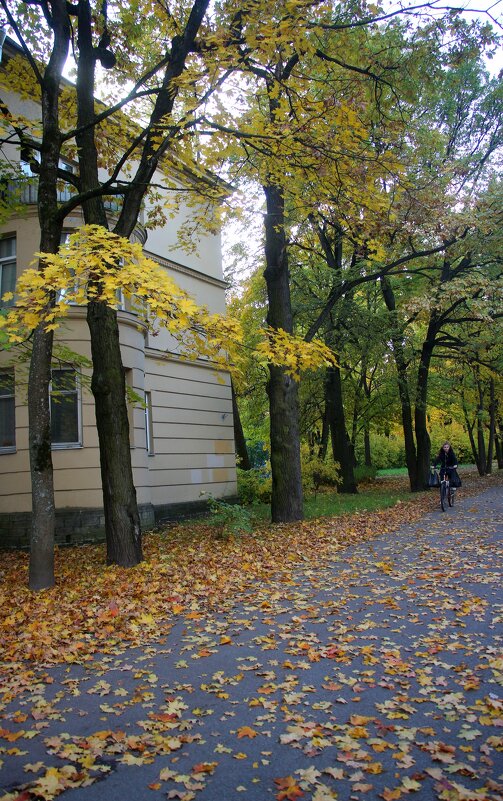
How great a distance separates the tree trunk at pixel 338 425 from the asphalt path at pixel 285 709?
15451 millimetres

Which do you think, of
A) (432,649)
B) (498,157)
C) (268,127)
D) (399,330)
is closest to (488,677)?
(432,649)

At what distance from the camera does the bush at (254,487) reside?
874 inches

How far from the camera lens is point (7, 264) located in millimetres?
15086

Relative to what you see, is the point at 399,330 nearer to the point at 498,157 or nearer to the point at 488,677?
the point at 498,157

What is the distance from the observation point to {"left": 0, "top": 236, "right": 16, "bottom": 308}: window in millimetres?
15000

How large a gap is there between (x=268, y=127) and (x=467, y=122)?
52.4ft

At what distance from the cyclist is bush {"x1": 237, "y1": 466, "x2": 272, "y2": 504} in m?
7.16

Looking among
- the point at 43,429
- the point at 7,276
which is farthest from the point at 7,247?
the point at 43,429

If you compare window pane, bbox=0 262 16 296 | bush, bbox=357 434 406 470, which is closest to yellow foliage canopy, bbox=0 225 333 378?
window pane, bbox=0 262 16 296

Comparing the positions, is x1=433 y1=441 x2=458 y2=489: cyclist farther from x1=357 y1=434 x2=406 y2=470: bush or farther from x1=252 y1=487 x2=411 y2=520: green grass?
x1=357 y1=434 x2=406 y2=470: bush

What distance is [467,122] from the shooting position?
22125mm

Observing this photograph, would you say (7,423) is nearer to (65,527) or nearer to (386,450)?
(65,527)

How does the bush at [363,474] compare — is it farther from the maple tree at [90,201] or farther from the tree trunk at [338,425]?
the maple tree at [90,201]

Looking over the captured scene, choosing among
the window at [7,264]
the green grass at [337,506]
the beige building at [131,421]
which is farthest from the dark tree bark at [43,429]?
the green grass at [337,506]
